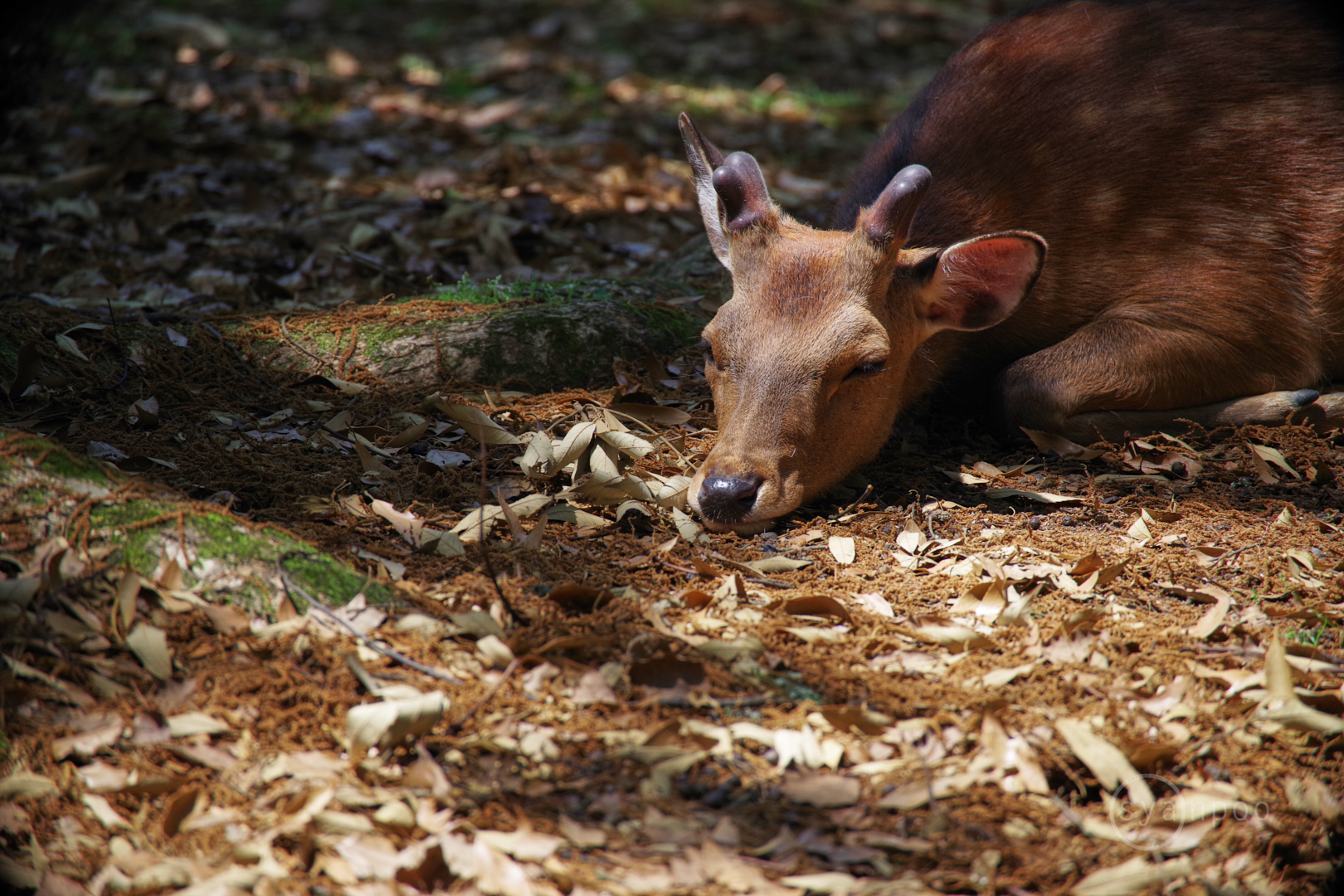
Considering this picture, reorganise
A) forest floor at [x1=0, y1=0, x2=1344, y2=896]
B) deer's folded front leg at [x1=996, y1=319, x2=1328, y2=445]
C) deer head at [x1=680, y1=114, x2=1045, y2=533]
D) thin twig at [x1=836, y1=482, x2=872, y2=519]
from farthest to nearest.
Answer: deer's folded front leg at [x1=996, y1=319, x2=1328, y2=445] → thin twig at [x1=836, y1=482, x2=872, y2=519] → deer head at [x1=680, y1=114, x2=1045, y2=533] → forest floor at [x1=0, y1=0, x2=1344, y2=896]

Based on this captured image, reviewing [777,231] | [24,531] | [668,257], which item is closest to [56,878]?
[24,531]

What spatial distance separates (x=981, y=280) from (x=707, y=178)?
132cm

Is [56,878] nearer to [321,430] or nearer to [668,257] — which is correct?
[321,430]

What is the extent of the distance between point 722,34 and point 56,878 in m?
10.7

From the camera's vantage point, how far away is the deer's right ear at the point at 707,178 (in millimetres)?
4457

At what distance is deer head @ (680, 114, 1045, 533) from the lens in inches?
145

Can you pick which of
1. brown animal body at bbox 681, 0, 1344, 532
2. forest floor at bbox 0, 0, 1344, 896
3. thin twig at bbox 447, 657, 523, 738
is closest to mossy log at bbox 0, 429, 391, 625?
forest floor at bbox 0, 0, 1344, 896

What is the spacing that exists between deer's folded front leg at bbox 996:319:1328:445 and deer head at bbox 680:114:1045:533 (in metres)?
0.51

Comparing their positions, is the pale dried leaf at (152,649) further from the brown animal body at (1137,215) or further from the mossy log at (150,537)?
the brown animal body at (1137,215)

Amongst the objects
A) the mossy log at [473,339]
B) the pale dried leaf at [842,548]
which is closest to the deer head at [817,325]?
the pale dried leaf at [842,548]

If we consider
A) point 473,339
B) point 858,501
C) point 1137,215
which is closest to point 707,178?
point 473,339

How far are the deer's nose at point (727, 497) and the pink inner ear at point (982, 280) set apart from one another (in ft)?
4.02

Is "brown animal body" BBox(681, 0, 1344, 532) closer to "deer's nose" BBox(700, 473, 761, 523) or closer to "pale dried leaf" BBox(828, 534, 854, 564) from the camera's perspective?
"pale dried leaf" BBox(828, 534, 854, 564)

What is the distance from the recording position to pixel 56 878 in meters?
2.17
